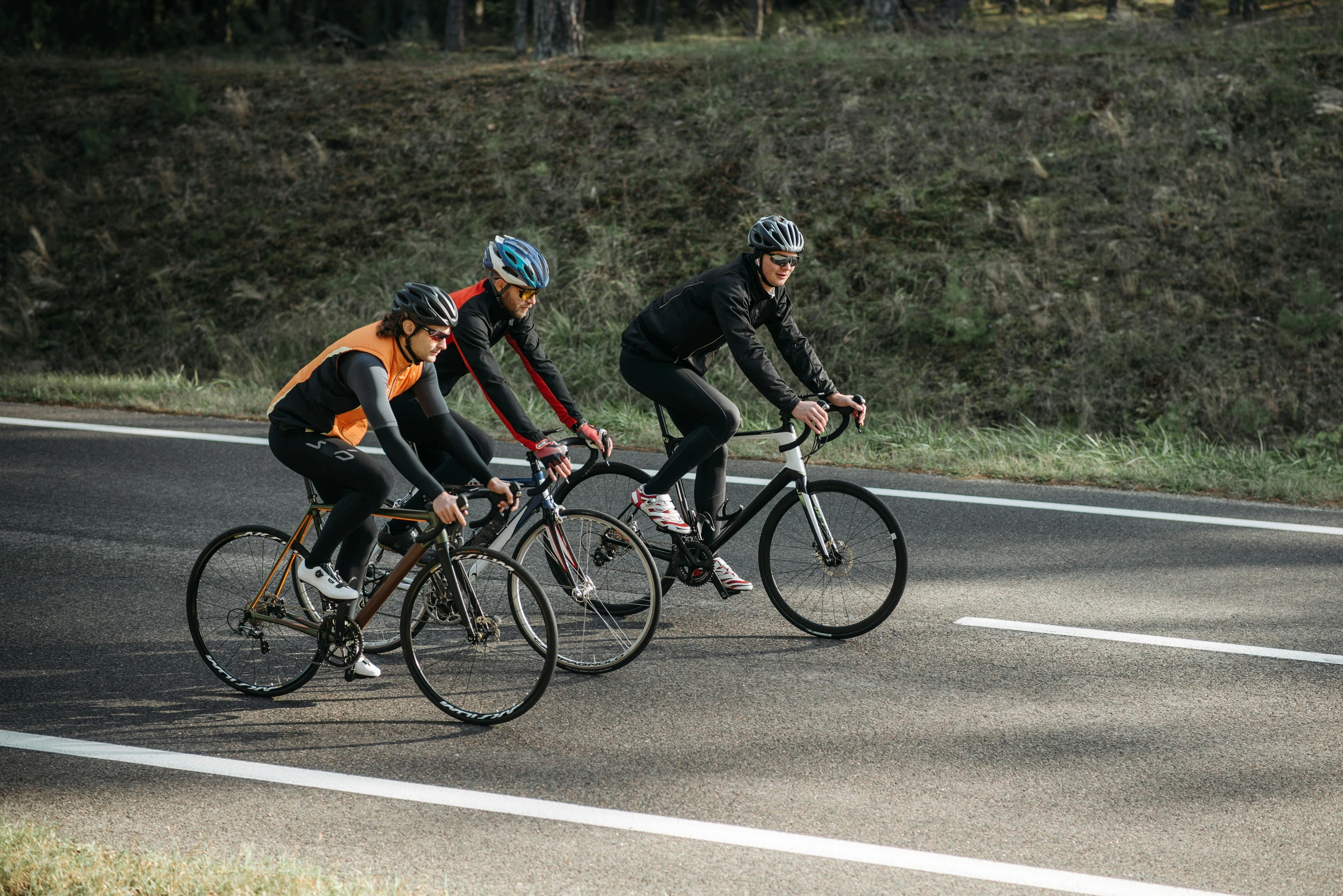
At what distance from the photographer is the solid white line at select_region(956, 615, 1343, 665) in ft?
20.3

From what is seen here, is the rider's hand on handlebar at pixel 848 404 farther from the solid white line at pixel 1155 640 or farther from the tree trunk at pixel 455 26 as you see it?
the tree trunk at pixel 455 26

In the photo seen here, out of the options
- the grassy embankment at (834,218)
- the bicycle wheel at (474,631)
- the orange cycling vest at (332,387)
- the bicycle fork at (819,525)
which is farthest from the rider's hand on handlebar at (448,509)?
the grassy embankment at (834,218)

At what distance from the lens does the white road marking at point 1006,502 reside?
867 cm

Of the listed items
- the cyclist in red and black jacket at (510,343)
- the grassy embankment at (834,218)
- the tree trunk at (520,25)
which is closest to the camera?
the cyclist in red and black jacket at (510,343)

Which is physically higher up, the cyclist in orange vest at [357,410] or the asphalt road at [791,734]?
the cyclist in orange vest at [357,410]

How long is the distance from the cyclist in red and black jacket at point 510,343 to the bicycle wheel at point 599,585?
1.38ft

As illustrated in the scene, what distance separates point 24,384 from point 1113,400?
Result: 1172 cm

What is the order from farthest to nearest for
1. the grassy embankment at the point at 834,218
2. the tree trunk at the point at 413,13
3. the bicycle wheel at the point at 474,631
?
the tree trunk at the point at 413,13 < the grassy embankment at the point at 834,218 < the bicycle wheel at the point at 474,631

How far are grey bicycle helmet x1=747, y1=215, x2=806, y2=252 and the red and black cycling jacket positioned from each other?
52.0 inches

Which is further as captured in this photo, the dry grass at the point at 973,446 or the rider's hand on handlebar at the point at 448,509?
the dry grass at the point at 973,446

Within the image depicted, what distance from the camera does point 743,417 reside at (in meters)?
12.6

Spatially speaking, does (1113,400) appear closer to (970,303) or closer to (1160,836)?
(970,303)

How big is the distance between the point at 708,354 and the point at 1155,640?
2.96m

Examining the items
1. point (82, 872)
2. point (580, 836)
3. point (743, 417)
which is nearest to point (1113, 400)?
point (743, 417)
